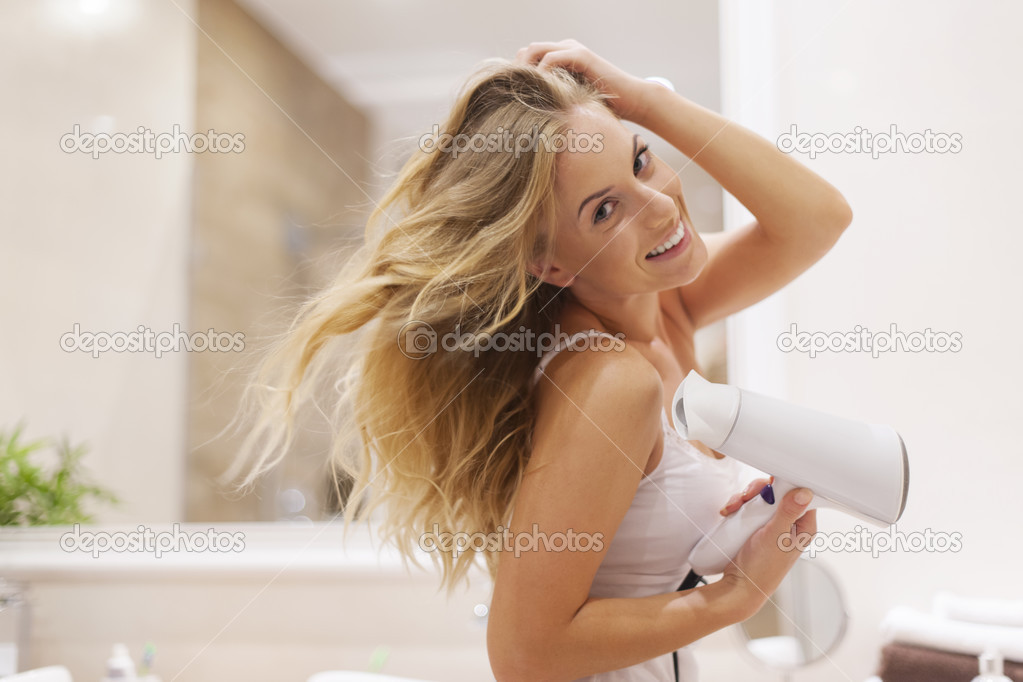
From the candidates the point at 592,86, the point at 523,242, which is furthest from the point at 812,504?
the point at 592,86

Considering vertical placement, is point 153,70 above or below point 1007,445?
above

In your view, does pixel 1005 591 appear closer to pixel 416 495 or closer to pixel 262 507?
pixel 416 495

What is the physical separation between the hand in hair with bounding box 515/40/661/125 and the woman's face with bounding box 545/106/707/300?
0.06 meters

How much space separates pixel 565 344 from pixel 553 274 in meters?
0.07

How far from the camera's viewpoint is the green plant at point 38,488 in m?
1.35

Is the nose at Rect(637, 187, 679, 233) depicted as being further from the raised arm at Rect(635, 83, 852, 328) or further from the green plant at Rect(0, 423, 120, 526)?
the green plant at Rect(0, 423, 120, 526)

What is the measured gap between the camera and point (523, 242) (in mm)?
705

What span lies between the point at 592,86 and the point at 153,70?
1.10 m

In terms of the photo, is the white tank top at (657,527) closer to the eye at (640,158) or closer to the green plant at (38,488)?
the eye at (640,158)

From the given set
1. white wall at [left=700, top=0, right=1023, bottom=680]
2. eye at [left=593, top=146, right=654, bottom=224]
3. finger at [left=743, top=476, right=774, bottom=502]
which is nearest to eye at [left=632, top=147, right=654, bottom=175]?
eye at [left=593, top=146, right=654, bottom=224]

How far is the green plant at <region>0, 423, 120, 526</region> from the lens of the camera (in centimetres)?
135

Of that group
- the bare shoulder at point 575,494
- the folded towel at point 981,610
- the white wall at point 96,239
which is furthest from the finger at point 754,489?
the white wall at point 96,239

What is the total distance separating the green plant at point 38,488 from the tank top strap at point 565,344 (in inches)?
39.5

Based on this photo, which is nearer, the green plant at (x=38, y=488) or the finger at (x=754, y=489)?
the finger at (x=754, y=489)
